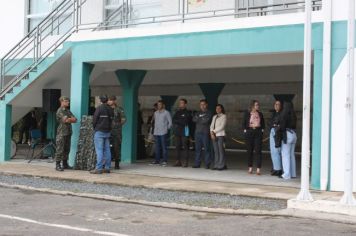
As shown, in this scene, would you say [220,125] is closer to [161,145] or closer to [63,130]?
[161,145]

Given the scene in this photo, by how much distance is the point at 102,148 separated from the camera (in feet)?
42.2

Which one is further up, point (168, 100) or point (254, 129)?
point (168, 100)

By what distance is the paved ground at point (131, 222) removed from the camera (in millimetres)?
7207

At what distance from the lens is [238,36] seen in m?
11.7

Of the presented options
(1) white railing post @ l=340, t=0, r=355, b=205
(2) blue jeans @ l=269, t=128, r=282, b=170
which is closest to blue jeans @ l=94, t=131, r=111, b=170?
(2) blue jeans @ l=269, t=128, r=282, b=170

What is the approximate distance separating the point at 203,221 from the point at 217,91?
11866 mm

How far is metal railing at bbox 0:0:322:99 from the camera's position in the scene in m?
12.9

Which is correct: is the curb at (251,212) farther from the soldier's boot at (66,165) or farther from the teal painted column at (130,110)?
the teal painted column at (130,110)

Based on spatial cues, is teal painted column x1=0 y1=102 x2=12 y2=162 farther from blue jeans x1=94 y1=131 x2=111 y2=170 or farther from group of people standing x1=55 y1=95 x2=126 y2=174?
blue jeans x1=94 y1=131 x2=111 y2=170

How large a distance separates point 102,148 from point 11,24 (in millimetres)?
7249

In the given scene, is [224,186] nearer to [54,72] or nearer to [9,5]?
[54,72]

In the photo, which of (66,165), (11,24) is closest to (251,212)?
(66,165)

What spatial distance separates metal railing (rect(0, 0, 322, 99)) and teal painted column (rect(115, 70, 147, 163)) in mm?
1444

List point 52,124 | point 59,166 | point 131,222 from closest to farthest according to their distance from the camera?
point 131,222
point 59,166
point 52,124
